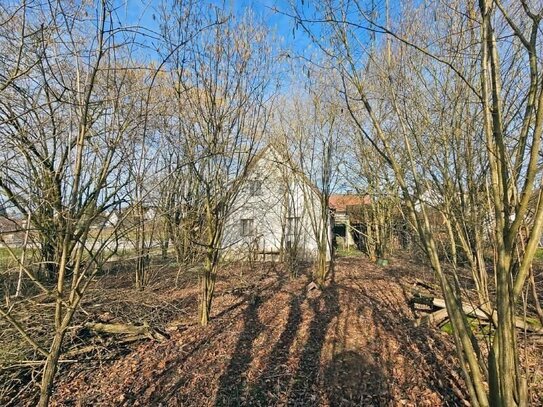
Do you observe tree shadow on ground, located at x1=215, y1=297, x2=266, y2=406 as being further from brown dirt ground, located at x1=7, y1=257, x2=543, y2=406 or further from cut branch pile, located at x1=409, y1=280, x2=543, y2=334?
cut branch pile, located at x1=409, y1=280, x2=543, y2=334

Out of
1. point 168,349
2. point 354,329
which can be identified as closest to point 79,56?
point 168,349

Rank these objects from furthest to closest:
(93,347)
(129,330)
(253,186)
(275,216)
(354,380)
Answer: (275,216), (253,186), (129,330), (93,347), (354,380)

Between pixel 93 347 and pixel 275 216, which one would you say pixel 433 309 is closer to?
pixel 93 347

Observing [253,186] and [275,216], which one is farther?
[275,216]

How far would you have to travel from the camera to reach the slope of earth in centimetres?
392

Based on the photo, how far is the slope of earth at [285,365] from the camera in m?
3.92

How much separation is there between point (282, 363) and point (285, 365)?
76 mm

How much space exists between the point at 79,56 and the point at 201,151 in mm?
3938

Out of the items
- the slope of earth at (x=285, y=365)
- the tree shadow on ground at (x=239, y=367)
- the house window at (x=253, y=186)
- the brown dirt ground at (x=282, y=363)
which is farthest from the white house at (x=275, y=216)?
the tree shadow on ground at (x=239, y=367)

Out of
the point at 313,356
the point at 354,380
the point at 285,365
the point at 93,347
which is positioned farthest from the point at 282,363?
the point at 93,347

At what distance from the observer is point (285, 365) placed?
462cm

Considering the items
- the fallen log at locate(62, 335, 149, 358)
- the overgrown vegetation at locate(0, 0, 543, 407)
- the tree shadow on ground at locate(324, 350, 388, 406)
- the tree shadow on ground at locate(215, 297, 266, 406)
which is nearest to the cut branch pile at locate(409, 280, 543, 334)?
the overgrown vegetation at locate(0, 0, 543, 407)

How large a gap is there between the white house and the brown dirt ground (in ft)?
17.8

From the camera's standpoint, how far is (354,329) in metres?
5.85
